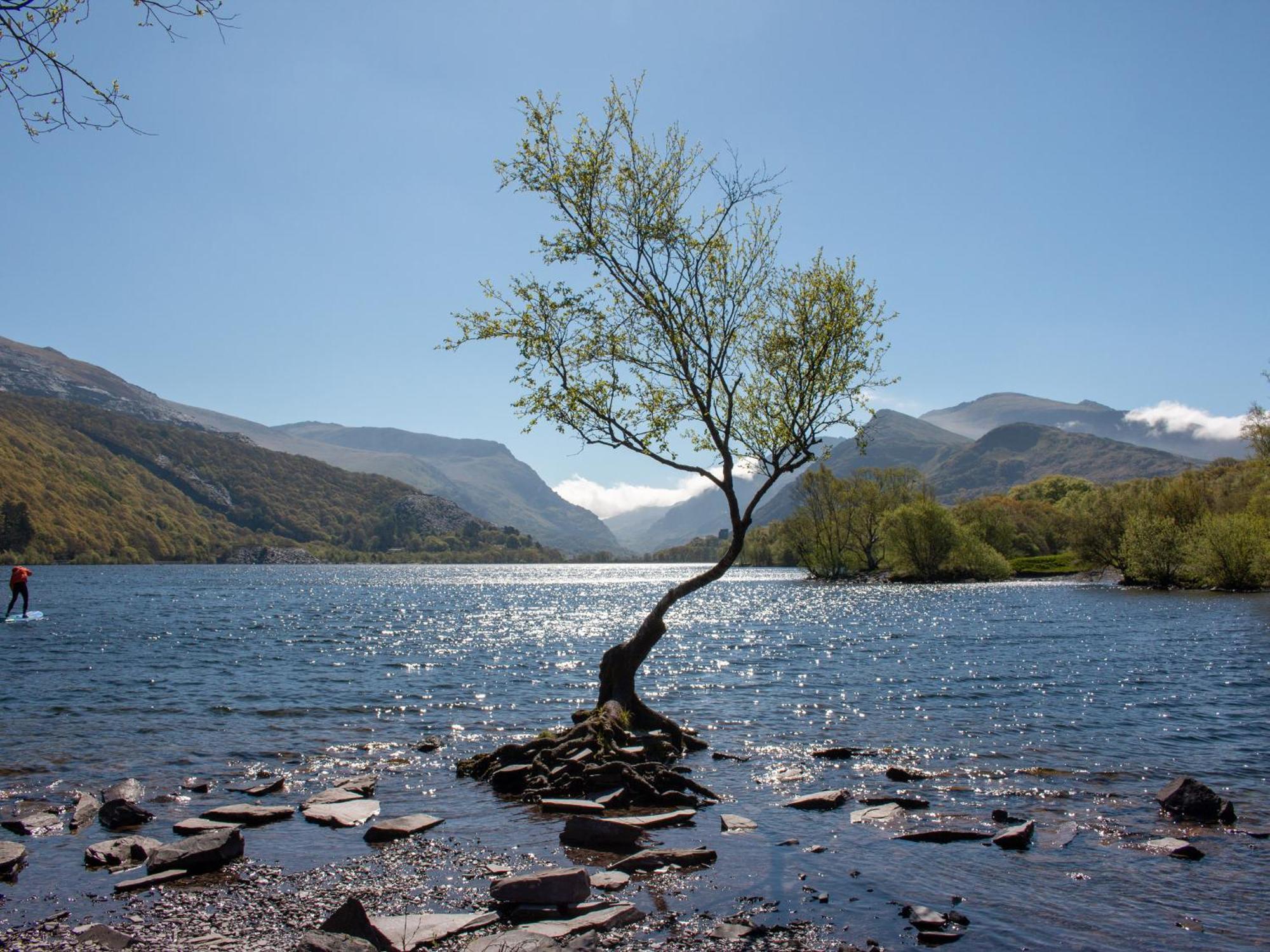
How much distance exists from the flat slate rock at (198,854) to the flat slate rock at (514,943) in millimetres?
6376

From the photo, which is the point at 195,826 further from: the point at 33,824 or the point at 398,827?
the point at 398,827

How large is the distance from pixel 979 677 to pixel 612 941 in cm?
3854

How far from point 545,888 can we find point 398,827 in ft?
18.8

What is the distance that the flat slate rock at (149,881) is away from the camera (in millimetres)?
13633

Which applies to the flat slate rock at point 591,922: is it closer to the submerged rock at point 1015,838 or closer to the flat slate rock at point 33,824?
the submerged rock at point 1015,838

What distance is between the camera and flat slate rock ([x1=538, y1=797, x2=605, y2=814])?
1919 centimetres

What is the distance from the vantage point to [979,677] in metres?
44.8

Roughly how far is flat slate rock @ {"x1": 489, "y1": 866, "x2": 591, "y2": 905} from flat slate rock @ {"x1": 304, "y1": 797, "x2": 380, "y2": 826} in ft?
21.9

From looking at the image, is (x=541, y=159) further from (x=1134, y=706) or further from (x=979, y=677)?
(x=979, y=677)

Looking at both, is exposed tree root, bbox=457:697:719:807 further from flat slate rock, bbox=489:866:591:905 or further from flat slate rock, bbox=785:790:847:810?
flat slate rock, bbox=489:866:591:905

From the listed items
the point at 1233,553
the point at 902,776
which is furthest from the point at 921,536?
the point at 902,776

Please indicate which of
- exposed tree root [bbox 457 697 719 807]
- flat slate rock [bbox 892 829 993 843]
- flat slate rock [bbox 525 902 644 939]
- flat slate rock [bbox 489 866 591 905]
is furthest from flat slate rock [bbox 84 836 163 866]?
flat slate rock [bbox 892 829 993 843]

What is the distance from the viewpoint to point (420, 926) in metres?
11.9

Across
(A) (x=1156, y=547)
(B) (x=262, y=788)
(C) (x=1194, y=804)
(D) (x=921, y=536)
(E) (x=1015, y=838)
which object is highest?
(D) (x=921, y=536)
